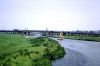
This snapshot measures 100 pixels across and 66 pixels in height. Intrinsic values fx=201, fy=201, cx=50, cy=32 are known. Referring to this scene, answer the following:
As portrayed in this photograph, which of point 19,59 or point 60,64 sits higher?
point 19,59

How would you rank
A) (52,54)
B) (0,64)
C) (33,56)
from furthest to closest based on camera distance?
(52,54)
(33,56)
(0,64)

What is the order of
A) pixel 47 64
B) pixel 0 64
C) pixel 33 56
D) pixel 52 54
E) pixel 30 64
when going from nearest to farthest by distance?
pixel 0 64
pixel 30 64
pixel 47 64
pixel 33 56
pixel 52 54

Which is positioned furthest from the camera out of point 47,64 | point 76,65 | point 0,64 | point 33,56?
point 76,65

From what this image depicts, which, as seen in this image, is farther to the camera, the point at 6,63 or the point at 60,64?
the point at 60,64

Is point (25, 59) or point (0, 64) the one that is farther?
point (25, 59)

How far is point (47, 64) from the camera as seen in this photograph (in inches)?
1403

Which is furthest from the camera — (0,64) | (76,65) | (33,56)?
(76,65)

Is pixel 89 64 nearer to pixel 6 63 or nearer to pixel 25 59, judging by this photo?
pixel 25 59

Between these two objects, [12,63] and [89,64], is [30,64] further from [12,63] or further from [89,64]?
[89,64]

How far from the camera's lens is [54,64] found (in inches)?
1656

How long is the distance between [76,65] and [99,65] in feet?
16.3

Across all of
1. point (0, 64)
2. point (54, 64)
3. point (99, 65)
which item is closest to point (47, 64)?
point (54, 64)

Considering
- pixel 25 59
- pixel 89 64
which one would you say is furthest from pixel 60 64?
pixel 25 59

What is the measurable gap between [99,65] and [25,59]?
55.2ft
